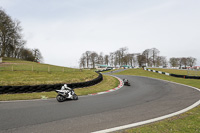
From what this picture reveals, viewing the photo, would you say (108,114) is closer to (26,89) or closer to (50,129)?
(50,129)

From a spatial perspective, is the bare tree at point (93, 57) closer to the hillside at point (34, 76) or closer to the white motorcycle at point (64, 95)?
the hillside at point (34, 76)

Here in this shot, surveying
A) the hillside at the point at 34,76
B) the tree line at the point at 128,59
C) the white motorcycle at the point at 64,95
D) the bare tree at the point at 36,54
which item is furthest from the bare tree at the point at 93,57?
the white motorcycle at the point at 64,95

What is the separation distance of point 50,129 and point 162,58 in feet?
338

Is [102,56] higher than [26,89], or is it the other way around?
[102,56]

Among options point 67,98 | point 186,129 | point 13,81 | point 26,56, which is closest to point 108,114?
point 186,129

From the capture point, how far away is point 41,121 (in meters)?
4.74

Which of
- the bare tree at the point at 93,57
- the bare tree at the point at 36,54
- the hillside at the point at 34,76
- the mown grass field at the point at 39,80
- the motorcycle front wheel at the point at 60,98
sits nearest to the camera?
the motorcycle front wheel at the point at 60,98

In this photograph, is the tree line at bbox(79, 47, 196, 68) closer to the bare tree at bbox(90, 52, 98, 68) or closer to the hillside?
the bare tree at bbox(90, 52, 98, 68)

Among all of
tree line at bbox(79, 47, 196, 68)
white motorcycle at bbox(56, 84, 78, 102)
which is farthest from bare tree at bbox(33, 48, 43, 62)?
white motorcycle at bbox(56, 84, 78, 102)

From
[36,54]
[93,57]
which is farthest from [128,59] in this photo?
[36,54]

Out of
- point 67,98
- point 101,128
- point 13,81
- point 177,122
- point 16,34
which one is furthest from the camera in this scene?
point 16,34

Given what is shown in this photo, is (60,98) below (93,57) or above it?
below

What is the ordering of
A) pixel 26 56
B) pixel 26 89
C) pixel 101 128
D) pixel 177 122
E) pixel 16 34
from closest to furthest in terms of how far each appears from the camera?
pixel 101 128, pixel 177 122, pixel 26 89, pixel 16 34, pixel 26 56

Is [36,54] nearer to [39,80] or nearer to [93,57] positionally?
[93,57]
